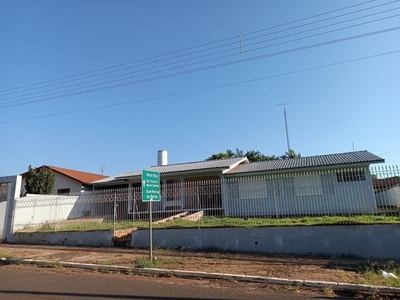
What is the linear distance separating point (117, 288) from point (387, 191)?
9.68 meters

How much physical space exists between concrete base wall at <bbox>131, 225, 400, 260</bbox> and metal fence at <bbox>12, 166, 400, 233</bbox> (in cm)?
151

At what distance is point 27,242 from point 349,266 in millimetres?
13502

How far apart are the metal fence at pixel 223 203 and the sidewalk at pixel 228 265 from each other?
8.75 feet

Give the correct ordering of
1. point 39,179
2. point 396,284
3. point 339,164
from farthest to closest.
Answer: point 39,179, point 339,164, point 396,284

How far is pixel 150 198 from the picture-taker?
863cm

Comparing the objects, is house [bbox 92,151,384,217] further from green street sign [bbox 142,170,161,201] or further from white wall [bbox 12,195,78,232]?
green street sign [bbox 142,170,161,201]

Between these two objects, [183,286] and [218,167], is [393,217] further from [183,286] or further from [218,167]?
[218,167]

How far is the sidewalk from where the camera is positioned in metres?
6.24

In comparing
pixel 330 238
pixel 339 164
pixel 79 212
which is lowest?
pixel 330 238

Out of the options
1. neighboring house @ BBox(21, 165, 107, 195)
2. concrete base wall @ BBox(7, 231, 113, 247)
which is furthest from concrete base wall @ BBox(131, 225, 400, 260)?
neighboring house @ BBox(21, 165, 107, 195)

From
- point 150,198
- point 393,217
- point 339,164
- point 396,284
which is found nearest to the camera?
point 396,284

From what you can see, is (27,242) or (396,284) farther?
(27,242)

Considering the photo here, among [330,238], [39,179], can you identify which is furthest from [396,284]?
[39,179]

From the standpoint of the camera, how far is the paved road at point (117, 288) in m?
5.39
